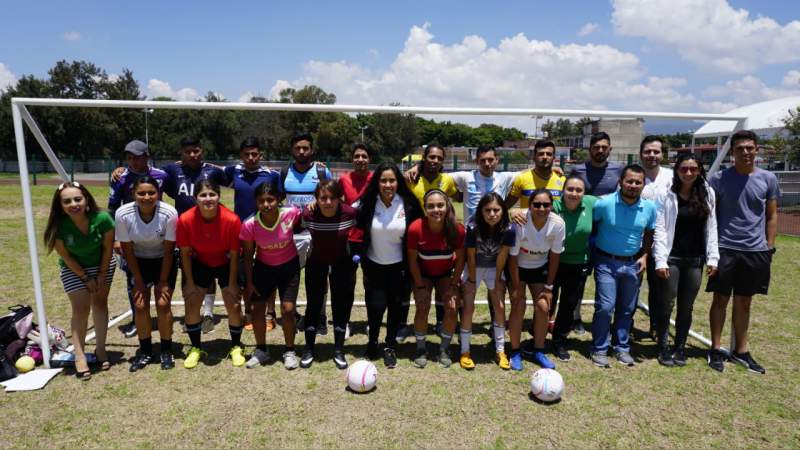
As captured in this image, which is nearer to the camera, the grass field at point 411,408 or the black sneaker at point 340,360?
the grass field at point 411,408

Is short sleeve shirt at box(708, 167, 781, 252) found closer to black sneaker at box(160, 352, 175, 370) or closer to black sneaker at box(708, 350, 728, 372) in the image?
black sneaker at box(708, 350, 728, 372)

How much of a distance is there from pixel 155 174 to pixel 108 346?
1.81 m

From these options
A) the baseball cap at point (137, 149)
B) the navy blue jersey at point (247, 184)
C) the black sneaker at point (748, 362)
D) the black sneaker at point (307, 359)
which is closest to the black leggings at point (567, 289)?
the black sneaker at point (748, 362)

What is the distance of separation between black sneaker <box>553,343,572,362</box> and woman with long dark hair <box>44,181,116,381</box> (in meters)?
4.17

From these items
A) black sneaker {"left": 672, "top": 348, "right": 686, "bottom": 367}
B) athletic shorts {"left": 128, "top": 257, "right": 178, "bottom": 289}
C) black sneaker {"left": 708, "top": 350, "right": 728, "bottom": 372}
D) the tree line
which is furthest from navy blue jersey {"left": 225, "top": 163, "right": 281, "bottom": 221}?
the tree line

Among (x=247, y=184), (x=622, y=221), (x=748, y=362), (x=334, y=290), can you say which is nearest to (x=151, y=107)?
(x=247, y=184)

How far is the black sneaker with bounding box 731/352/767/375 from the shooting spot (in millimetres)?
4289

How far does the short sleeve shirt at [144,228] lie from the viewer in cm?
395

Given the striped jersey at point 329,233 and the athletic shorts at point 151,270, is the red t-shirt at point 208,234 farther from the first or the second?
the striped jersey at point 329,233

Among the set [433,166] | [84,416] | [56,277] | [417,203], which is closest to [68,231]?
[84,416]

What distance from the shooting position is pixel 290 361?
4.24 meters

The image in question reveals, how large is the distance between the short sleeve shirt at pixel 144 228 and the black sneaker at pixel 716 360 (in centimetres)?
504

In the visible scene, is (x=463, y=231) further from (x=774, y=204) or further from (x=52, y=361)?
(x=52, y=361)

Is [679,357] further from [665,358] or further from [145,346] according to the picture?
[145,346]
